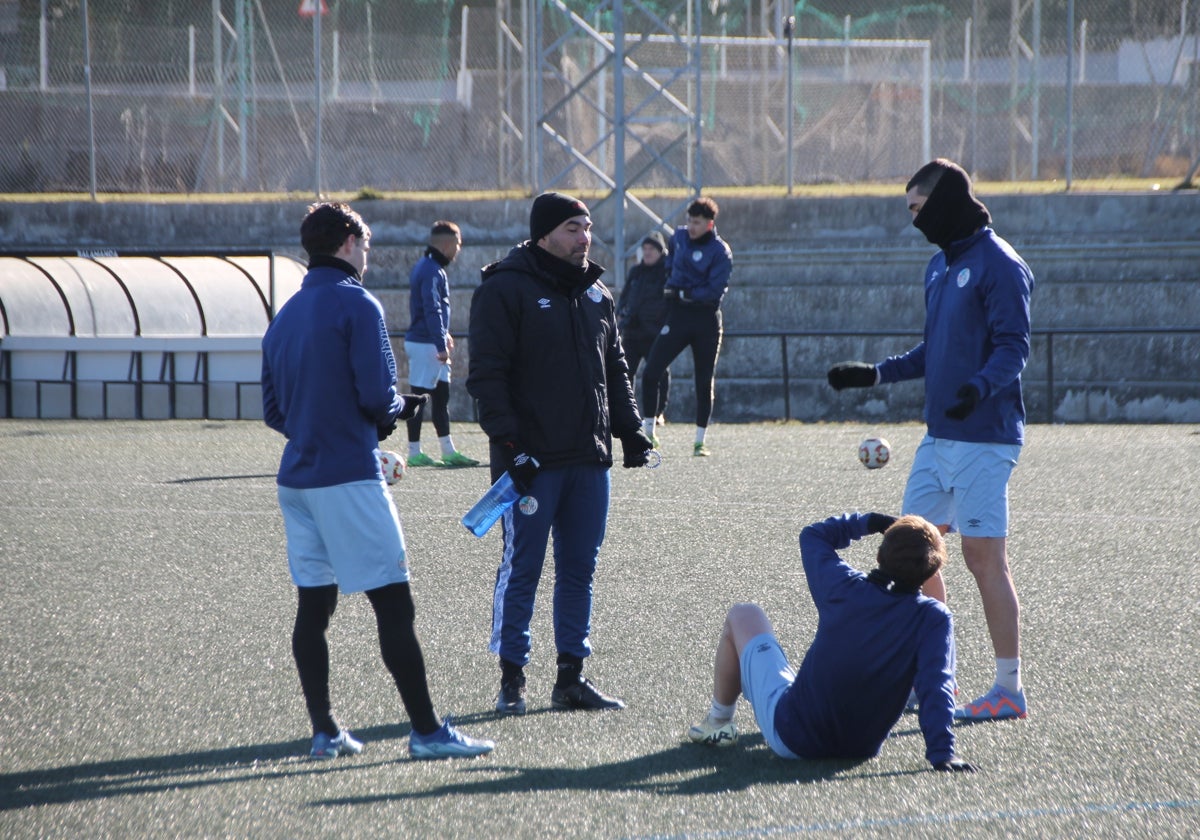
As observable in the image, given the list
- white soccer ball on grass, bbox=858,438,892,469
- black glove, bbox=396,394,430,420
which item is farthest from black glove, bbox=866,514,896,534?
white soccer ball on grass, bbox=858,438,892,469

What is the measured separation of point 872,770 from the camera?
15.6 ft

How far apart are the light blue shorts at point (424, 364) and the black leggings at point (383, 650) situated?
318 inches

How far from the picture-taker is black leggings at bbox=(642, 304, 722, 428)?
13898mm

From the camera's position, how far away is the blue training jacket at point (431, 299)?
12.6 m

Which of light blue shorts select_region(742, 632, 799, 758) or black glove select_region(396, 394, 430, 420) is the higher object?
black glove select_region(396, 394, 430, 420)

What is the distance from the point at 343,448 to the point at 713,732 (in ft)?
5.05

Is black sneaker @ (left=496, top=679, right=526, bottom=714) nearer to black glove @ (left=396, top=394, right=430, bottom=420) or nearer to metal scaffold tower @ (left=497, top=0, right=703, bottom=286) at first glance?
black glove @ (left=396, top=394, right=430, bottom=420)

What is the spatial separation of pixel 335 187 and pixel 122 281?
407 cm

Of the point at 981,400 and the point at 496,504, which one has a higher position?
the point at 981,400

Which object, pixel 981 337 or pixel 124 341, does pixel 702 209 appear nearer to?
pixel 981 337

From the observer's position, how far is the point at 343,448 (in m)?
4.80

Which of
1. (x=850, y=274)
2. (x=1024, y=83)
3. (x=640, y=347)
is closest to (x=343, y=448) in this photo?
(x=640, y=347)

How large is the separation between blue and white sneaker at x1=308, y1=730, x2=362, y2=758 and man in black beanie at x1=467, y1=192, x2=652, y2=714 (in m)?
0.71

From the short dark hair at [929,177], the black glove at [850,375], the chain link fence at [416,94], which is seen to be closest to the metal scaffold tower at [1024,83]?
the chain link fence at [416,94]
